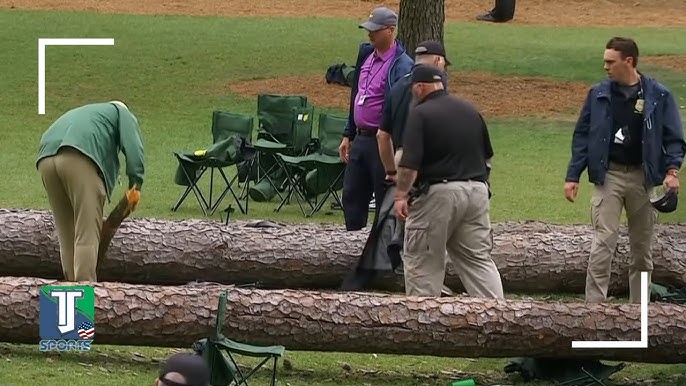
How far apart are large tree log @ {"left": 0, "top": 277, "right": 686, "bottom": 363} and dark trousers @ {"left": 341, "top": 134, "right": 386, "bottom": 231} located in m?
2.35

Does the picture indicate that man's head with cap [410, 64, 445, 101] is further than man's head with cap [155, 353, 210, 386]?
Yes

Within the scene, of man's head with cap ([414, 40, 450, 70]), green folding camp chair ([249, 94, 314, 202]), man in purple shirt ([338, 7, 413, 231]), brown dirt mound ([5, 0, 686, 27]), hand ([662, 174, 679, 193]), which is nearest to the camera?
hand ([662, 174, 679, 193])

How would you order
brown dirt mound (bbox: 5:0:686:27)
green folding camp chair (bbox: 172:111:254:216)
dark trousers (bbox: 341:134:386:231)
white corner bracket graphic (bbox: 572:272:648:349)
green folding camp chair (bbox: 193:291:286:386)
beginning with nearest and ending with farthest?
green folding camp chair (bbox: 193:291:286:386), white corner bracket graphic (bbox: 572:272:648:349), dark trousers (bbox: 341:134:386:231), green folding camp chair (bbox: 172:111:254:216), brown dirt mound (bbox: 5:0:686:27)

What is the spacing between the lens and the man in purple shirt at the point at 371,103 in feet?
32.9

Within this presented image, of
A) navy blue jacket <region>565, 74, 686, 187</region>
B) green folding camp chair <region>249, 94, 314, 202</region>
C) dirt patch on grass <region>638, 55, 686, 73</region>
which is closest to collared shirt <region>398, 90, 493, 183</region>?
navy blue jacket <region>565, 74, 686, 187</region>

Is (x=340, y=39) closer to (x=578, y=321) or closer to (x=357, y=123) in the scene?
(x=357, y=123)

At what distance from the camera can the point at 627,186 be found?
8.83 meters

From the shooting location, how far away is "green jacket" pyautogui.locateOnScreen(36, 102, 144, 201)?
8.44 meters

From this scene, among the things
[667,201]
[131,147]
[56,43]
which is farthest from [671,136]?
[56,43]

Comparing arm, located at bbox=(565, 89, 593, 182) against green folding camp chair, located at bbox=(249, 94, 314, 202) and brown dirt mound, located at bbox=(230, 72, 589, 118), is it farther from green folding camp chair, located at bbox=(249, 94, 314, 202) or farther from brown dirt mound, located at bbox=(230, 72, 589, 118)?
brown dirt mound, located at bbox=(230, 72, 589, 118)

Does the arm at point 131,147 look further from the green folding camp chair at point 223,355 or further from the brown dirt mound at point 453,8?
the brown dirt mound at point 453,8

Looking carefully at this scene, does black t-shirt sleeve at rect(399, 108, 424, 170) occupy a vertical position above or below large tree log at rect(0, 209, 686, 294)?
above

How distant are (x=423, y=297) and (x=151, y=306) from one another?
155 cm

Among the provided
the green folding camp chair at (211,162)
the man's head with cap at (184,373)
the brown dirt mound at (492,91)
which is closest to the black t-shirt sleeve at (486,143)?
the man's head with cap at (184,373)
